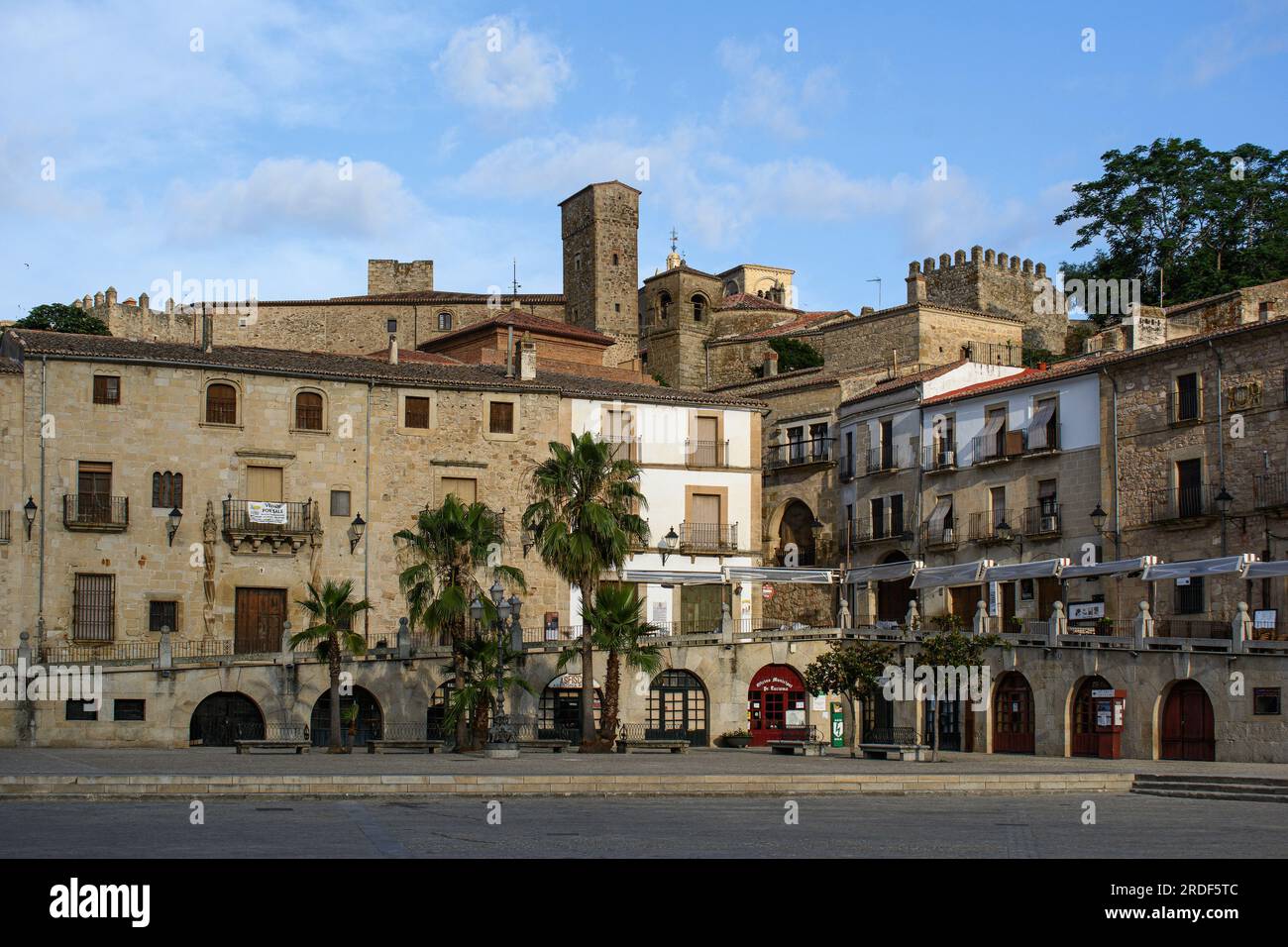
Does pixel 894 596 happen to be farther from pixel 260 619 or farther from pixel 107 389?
pixel 107 389

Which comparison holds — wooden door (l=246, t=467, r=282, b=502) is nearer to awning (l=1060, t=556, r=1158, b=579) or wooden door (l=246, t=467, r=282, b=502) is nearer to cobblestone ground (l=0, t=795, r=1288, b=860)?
awning (l=1060, t=556, r=1158, b=579)

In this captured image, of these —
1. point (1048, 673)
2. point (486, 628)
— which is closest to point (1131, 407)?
point (1048, 673)

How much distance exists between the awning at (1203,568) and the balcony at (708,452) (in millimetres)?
18789

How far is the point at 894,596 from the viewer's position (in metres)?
Answer: 61.0

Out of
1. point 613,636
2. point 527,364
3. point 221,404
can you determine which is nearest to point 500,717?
point 613,636

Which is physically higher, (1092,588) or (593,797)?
(1092,588)

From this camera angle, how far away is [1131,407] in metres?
51.7

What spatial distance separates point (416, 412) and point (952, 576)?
1843 centimetres

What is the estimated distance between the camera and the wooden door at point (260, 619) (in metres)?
51.5

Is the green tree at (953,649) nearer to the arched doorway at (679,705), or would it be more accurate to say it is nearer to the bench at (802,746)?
the bench at (802,746)

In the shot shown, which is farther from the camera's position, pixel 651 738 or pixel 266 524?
pixel 266 524

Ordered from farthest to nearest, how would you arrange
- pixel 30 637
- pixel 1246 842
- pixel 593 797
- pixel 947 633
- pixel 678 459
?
pixel 678 459, pixel 30 637, pixel 947 633, pixel 593 797, pixel 1246 842

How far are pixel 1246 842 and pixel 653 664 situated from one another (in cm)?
2541
